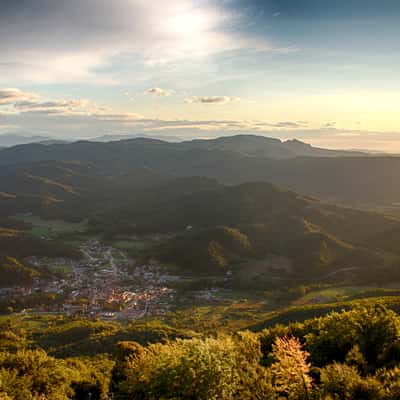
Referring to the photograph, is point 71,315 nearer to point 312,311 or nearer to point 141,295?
point 141,295

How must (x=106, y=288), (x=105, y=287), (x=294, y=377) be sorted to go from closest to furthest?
(x=294, y=377) → (x=106, y=288) → (x=105, y=287)

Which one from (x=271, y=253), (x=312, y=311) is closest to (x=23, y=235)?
(x=271, y=253)

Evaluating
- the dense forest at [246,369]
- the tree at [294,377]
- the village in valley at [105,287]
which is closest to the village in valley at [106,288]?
Result: the village in valley at [105,287]

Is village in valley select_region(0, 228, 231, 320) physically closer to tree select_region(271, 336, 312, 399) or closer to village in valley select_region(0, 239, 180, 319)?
village in valley select_region(0, 239, 180, 319)

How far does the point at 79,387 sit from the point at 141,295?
8584 centimetres

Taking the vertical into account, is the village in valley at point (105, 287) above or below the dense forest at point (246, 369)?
below

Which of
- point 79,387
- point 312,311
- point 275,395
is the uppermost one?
point 275,395

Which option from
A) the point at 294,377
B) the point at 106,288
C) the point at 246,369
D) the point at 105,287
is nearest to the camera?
the point at 294,377

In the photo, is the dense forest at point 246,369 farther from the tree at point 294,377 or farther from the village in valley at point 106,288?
the village in valley at point 106,288

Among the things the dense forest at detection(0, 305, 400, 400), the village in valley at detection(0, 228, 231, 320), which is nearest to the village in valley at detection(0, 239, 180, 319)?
the village in valley at detection(0, 228, 231, 320)

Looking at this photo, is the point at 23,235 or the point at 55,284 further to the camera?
the point at 23,235

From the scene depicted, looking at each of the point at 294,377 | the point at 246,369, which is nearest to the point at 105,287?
the point at 246,369

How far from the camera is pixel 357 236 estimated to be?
177000 millimetres

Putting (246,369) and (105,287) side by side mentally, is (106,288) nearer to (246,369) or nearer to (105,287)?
(105,287)
